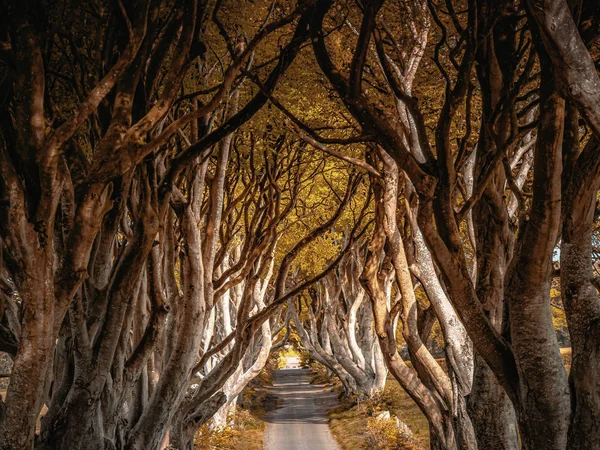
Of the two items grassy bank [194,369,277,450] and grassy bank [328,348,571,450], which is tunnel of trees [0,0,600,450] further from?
grassy bank [328,348,571,450]

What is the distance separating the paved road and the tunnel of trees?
1069 cm

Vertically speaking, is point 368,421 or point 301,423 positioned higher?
point 368,421

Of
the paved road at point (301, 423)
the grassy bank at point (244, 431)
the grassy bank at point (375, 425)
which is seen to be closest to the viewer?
the grassy bank at point (244, 431)

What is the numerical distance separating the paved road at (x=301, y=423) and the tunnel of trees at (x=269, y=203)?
35.1 feet

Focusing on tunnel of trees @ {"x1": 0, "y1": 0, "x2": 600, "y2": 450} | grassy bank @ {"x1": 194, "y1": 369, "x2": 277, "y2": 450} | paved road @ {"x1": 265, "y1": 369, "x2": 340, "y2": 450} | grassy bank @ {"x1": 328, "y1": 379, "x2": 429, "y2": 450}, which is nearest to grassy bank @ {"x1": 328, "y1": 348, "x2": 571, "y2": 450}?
grassy bank @ {"x1": 328, "y1": 379, "x2": 429, "y2": 450}

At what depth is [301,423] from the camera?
992 inches

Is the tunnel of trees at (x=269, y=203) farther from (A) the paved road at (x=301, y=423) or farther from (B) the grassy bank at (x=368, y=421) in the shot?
(A) the paved road at (x=301, y=423)

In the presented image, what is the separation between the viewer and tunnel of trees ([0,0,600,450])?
455 cm

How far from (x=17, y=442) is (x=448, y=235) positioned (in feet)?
12.7

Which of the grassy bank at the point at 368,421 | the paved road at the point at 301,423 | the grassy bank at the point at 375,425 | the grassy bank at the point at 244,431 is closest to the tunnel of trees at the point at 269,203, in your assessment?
the grassy bank at the point at 244,431

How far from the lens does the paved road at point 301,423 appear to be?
20233 millimetres

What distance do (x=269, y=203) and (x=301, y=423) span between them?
1703cm

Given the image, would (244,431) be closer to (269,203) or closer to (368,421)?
(368,421)

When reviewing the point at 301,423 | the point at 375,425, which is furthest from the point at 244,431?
the point at 375,425
